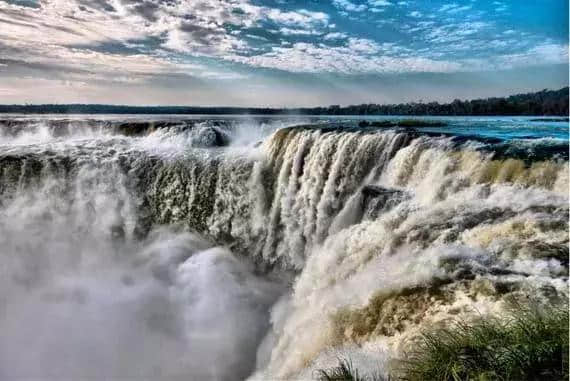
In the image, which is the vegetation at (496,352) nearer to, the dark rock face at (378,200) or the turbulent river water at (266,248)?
the turbulent river water at (266,248)

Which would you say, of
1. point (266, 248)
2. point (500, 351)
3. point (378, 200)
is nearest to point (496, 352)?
point (500, 351)

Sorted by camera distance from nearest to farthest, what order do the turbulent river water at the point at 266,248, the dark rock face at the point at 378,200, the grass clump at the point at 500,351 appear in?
the grass clump at the point at 500,351 < the turbulent river water at the point at 266,248 < the dark rock face at the point at 378,200

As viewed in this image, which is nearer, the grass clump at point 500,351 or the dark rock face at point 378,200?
the grass clump at point 500,351

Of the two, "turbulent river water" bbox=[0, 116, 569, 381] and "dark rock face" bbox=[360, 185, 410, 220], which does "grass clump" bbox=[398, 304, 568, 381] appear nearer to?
"turbulent river water" bbox=[0, 116, 569, 381]

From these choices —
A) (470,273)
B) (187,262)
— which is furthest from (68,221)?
(470,273)

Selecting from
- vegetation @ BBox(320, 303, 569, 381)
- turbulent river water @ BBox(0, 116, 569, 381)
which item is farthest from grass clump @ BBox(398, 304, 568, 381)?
turbulent river water @ BBox(0, 116, 569, 381)

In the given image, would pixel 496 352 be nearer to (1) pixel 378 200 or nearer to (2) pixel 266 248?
(1) pixel 378 200

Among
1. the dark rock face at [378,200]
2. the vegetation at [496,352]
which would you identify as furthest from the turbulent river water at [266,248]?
the vegetation at [496,352]
